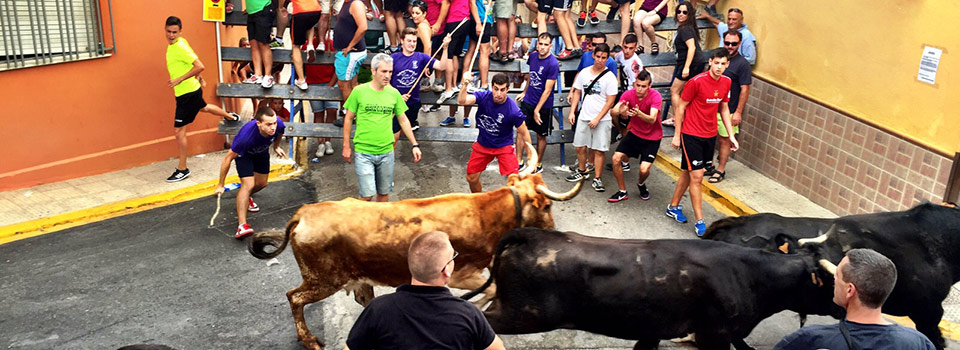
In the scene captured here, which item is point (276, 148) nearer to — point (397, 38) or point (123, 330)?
point (397, 38)

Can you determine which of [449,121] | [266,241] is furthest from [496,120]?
[449,121]

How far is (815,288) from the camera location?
570 cm

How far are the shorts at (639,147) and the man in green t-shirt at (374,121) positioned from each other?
111 inches

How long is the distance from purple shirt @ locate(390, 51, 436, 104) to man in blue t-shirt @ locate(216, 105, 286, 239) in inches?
68.8

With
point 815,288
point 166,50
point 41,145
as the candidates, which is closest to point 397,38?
point 166,50

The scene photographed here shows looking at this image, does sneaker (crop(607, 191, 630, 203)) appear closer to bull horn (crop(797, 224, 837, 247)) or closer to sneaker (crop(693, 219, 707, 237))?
sneaker (crop(693, 219, 707, 237))

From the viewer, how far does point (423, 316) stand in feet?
13.0

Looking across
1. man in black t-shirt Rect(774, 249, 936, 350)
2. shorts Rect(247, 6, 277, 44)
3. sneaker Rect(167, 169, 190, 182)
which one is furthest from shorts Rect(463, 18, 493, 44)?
man in black t-shirt Rect(774, 249, 936, 350)

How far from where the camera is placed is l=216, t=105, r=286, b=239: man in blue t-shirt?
27.1 ft

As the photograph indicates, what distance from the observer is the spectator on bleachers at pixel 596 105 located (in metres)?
10.2

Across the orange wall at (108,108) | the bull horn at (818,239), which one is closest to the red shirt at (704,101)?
the bull horn at (818,239)

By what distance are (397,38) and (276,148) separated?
227 centimetres

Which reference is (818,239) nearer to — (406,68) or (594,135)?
(594,135)

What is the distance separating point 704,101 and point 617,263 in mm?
4028
